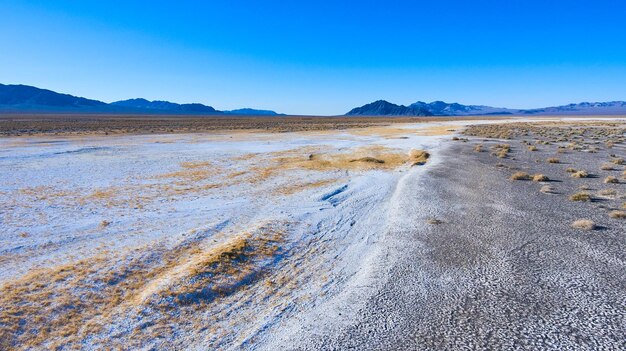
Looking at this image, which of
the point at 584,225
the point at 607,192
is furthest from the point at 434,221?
the point at 607,192

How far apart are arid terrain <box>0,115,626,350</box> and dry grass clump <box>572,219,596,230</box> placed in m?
0.04

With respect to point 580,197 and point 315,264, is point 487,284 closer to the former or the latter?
point 315,264

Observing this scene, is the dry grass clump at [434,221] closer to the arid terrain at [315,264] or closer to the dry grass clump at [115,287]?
the arid terrain at [315,264]

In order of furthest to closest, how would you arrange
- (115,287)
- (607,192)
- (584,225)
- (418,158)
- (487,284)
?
(418,158) < (607,192) < (584,225) < (115,287) < (487,284)

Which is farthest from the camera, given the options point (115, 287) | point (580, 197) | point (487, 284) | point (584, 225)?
point (580, 197)

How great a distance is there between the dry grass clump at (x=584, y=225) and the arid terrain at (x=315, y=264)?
4cm

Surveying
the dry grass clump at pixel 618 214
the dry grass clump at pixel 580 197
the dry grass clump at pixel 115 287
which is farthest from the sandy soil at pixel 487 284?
the dry grass clump at pixel 115 287

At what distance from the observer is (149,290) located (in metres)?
6.93

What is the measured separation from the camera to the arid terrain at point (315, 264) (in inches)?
220

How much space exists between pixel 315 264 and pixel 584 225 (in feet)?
23.5

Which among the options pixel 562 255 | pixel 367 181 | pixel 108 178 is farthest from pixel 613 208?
pixel 108 178

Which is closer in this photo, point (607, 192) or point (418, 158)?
point (607, 192)

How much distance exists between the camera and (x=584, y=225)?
986 centimetres

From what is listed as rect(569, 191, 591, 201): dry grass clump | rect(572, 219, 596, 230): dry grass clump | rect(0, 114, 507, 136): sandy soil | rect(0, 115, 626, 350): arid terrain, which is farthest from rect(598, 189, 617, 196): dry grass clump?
rect(0, 114, 507, 136): sandy soil
